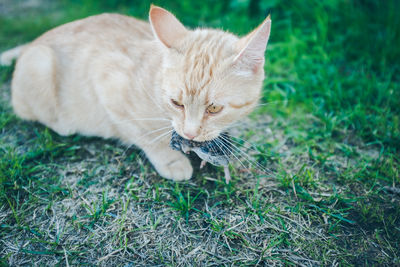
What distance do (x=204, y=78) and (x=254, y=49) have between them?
0.31 m

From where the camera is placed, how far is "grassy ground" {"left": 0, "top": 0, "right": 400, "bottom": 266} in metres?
1.61

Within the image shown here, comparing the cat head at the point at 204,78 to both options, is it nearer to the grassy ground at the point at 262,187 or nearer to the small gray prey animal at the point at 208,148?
the small gray prey animal at the point at 208,148

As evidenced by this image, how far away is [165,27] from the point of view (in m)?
1.77

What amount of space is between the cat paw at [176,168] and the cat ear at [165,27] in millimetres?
765

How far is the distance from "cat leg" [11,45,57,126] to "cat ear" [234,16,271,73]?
1451mm

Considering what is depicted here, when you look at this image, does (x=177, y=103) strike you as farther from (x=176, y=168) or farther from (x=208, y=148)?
(x=176, y=168)

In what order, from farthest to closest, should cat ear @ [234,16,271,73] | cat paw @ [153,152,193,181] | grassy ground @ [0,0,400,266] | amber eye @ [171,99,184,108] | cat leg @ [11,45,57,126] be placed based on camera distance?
cat leg @ [11,45,57,126] < cat paw @ [153,152,193,181] < amber eye @ [171,99,184,108] < grassy ground @ [0,0,400,266] < cat ear @ [234,16,271,73]

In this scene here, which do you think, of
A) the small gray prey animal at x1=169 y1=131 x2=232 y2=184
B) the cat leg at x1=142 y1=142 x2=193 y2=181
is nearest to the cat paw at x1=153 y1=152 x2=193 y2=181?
the cat leg at x1=142 y1=142 x2=193 y2=181

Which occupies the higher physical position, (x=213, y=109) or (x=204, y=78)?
(x=204, y=78)

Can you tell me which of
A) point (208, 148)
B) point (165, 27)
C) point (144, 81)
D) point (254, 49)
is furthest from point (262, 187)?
point (165, 27)

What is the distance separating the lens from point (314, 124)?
97.3 inches

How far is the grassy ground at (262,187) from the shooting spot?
1613mm

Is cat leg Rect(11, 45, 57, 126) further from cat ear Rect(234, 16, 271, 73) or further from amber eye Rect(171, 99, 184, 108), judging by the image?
cat ear Rect(234, 16, 271, 73)

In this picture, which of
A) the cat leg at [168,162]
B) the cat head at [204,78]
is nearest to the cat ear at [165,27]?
the cat head at [204,78]
